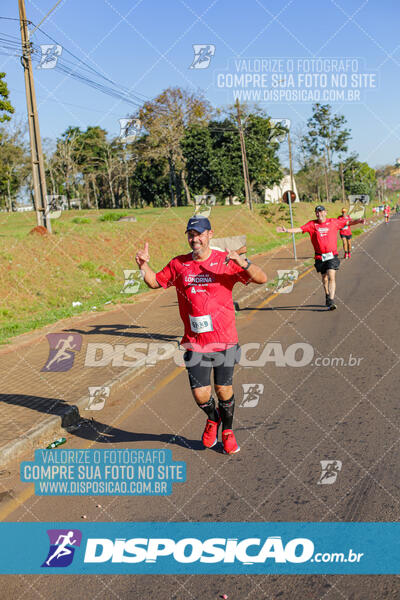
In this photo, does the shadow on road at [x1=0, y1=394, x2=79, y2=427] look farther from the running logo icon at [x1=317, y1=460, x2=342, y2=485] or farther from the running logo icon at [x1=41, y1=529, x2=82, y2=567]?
the running logo icon at [x1=317, y1=460, x2=342, y2=485]

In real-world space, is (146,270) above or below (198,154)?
below

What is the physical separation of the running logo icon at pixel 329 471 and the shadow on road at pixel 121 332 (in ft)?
17.3

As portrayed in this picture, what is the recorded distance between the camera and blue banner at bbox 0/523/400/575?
350 cm

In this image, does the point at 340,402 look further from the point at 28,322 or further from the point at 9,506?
the point at 28,322

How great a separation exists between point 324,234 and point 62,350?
19.2ft

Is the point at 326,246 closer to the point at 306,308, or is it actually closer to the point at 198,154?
the point at 306,308

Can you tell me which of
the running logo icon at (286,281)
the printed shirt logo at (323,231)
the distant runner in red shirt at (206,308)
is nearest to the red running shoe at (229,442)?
the distant runner in red shirt at (206,308)

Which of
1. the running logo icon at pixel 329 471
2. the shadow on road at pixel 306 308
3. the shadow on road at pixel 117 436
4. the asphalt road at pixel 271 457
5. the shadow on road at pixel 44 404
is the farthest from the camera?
the shadow on road at pixel 306 308

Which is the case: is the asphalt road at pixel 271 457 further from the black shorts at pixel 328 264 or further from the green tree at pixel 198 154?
the green tree at pixel 198 154

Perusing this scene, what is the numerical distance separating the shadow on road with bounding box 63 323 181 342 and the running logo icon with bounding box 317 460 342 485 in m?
5.29

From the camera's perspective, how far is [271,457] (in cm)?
500

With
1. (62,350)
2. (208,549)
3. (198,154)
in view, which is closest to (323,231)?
(62,350)

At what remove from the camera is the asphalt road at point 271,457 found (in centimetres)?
336

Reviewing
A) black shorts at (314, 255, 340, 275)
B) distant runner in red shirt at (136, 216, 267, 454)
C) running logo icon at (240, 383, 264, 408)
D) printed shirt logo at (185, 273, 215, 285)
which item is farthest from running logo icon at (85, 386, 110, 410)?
black shorts at (314, 255, 340, 275)
